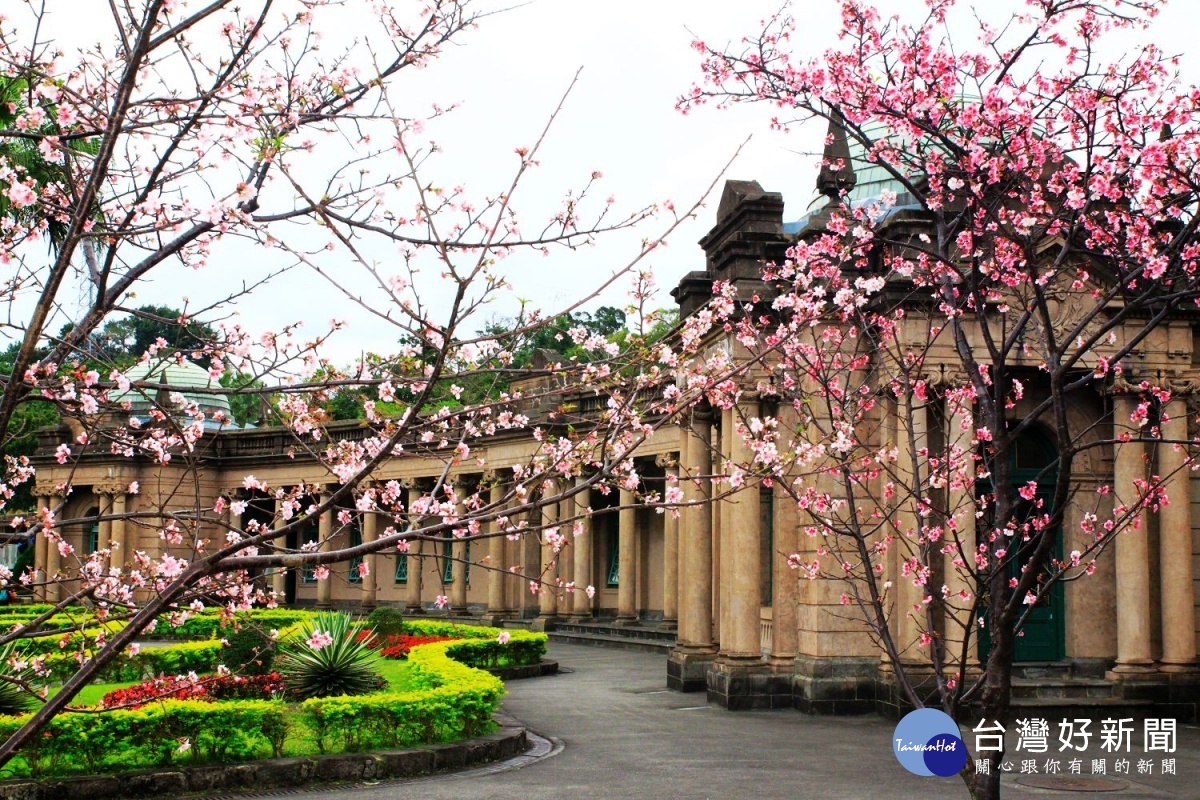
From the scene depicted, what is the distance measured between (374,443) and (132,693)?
870 centimetres

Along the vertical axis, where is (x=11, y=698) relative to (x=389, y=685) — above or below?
above

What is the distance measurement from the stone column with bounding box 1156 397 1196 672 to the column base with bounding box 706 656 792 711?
18.0 ft

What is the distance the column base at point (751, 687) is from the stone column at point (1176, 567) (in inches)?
216

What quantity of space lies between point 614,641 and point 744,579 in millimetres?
12488

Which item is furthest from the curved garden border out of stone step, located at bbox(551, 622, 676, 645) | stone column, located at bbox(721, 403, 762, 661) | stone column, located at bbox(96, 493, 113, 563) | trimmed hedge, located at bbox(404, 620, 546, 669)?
stone column, located at bbox(96, 493, 113, 563)

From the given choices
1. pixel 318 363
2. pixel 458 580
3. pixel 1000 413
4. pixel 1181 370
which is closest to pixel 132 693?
pixel 318 363

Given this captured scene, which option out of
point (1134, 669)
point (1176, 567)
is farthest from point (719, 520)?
point (1176, 567)

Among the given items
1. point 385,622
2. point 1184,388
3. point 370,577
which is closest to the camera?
point 1184,388

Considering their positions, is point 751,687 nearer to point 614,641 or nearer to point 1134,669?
point 1134,669

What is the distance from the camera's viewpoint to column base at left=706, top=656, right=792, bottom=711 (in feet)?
58.3

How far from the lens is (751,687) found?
1783 centimetres

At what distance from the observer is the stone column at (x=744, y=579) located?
1806cm

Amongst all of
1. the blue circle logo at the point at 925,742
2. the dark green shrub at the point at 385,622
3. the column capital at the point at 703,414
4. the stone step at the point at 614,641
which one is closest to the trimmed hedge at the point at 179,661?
the dark green shrub at the point at 385,622

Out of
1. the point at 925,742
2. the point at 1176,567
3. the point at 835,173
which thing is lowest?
the point at 925,742
